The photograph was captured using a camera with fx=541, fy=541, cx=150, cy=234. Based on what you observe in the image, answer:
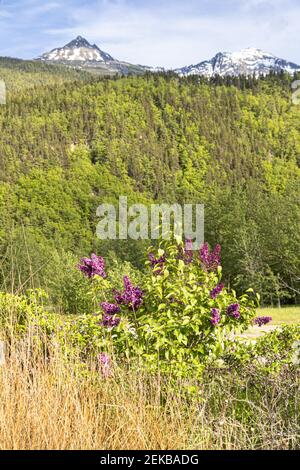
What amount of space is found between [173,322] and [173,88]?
170872mm

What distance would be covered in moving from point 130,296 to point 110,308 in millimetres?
191

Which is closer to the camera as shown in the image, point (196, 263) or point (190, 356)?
point (190, 356)

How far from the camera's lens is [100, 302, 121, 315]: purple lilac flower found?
425 centimetres

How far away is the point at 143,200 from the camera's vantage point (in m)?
118

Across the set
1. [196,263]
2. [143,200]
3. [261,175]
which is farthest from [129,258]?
[261,175]

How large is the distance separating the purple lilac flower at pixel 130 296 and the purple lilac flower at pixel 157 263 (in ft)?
0.70

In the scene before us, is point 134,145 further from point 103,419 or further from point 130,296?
point 103,419

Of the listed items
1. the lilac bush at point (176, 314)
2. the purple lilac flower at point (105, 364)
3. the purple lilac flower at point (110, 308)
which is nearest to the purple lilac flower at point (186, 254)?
the lilac bush at point (176, 314)

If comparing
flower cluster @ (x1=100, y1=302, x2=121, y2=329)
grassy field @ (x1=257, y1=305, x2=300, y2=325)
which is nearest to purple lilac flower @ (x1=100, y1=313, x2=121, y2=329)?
flower cluster @ (x1=100, y1=302, x2=121, y2=329)

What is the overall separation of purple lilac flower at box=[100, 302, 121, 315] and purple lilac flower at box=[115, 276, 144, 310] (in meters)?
0.06

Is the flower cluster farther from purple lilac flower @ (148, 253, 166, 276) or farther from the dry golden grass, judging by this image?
the dry golden grass

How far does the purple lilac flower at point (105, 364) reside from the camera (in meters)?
3.62

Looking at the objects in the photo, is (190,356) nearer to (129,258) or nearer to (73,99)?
(129,258)
